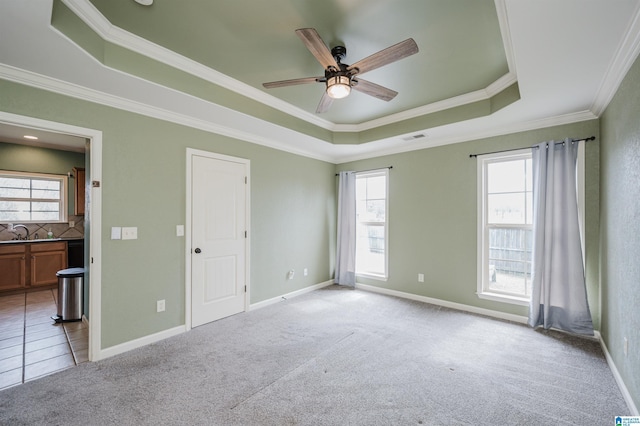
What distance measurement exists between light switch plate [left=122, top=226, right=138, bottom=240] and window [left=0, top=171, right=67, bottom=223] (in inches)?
155

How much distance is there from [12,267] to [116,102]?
13.6ft

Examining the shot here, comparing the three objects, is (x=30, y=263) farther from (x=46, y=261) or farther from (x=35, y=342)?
(x=35, y=342)

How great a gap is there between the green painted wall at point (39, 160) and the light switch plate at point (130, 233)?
393 cm

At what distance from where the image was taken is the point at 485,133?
12.2ft

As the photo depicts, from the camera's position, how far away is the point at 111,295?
267 cm

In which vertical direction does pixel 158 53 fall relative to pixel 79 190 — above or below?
above

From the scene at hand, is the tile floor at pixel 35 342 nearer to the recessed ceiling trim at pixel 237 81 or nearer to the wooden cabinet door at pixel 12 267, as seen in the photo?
the wooden cabinet door at pixel 12 267

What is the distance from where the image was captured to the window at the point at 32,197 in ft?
16.0

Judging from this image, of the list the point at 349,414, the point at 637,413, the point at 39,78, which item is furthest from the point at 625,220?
the point at 39,78

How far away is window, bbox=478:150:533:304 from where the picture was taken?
138 inches

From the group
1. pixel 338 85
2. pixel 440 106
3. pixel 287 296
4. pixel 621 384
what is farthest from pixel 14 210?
pixel 621 384

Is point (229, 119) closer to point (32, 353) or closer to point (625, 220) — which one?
point (32, 353)

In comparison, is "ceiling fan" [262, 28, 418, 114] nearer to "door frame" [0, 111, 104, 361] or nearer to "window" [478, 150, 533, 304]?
"door frame" [0, 111, 104, 361]

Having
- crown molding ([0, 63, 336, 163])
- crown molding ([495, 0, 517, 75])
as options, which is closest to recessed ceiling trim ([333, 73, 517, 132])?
crown molding ([495, 0, 517, 75])
